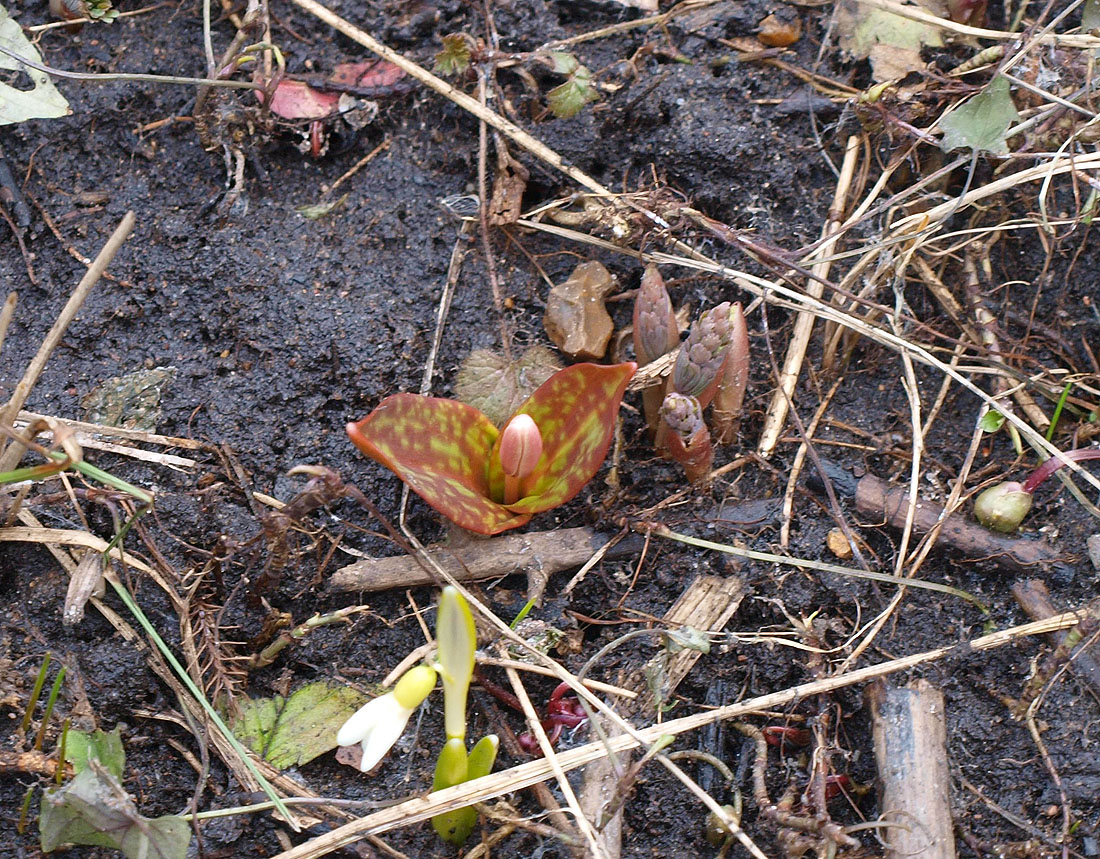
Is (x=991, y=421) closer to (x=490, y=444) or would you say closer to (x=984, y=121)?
(x=984, y=121)

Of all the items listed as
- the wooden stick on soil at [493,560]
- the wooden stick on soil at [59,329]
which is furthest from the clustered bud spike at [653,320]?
the wooden stick on soil at [59,329]

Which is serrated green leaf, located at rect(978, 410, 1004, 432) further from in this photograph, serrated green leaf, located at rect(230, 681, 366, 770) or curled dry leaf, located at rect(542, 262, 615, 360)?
serrated green leaf, located at rect(230, 681, 366, 770)

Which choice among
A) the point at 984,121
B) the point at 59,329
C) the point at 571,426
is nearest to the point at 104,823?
the point at 59,329

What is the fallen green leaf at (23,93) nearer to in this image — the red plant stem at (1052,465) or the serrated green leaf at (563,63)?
the serrated green leaf at (563,63)

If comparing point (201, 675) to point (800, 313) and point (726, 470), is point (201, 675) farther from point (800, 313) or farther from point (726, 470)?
point (800, 313)

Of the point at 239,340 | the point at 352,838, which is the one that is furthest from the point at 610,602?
the point at 239,340

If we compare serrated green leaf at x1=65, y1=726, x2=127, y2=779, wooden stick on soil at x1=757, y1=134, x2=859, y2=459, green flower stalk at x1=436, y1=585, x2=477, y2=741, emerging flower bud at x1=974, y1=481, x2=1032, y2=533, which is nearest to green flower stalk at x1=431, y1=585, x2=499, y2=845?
green flower stalk at x1=436, y1=585, x2=477, y2=741
